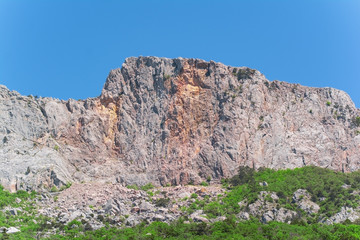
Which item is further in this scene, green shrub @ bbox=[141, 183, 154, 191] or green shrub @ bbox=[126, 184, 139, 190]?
green shrub @ bbox=[126, 184, 139, 190]

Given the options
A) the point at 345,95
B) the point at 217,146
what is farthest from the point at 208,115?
the point at 345,95

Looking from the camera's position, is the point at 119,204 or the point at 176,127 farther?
the point at 176,127

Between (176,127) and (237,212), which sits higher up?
(176,127)

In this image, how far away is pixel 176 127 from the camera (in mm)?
78125

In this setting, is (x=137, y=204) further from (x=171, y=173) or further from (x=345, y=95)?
(x=345, y=95)

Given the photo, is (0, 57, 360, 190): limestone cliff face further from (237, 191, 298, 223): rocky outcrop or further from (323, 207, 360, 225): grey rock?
(323, 207, 360, 225): grey rock

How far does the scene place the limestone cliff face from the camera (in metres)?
73.7

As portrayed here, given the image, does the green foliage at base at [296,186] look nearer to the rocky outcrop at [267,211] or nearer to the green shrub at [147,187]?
the rocky outcrop at [267,211]

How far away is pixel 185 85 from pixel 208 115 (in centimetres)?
614

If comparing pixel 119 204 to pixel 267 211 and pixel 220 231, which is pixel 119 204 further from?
pixel 267 211

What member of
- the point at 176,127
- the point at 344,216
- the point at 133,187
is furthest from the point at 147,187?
the point at 344,216

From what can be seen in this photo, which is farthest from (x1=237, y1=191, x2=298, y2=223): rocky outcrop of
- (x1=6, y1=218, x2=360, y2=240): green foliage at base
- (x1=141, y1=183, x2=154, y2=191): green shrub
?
(x1=141, y1=183, x2=154, y2=191): green shrub

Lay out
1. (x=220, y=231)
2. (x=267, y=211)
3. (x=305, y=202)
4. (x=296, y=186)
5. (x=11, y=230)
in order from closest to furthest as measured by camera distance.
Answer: (x=11, y=230)
(x=220, y=231)
(x=267, y=211)
(x=305, y=202)
(x=296, y=186)

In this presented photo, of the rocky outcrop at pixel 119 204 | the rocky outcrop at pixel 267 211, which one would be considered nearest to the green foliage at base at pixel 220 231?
the rocky outcrop at pixel 119 204
